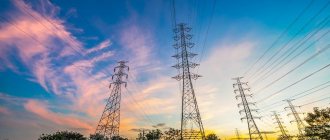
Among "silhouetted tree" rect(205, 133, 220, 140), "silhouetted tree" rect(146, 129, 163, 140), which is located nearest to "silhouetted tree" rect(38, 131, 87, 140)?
"silhouetted tree" rect(146, 129, 163, 140)

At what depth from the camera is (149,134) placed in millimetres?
123438

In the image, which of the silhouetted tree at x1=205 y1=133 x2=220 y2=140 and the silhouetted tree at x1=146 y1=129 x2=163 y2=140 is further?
the silhouetted tree at x1=205 y1=133 x2=220 y2=140

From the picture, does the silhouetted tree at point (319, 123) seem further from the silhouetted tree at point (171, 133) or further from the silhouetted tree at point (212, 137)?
the silhouetted tree at point (212, 137)

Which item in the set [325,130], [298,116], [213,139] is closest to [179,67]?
[325,130]

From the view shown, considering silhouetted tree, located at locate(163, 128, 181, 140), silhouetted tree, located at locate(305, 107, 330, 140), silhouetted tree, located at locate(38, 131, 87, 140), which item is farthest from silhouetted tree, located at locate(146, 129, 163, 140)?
silhouetted tree, located at locate(305, 107, 330, 140)

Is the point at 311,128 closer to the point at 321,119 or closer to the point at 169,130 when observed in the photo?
the point at 321,119

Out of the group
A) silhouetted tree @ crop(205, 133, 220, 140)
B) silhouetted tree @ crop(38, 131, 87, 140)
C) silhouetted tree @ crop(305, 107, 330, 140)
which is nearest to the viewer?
silhouetted tree @ crop(305, 107, 330, 140)

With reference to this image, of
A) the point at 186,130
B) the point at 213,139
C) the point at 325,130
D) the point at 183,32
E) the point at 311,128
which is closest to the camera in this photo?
the point at 186,130

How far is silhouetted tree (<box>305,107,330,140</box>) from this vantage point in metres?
50.5

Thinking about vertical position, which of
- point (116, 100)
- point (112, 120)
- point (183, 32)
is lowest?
point (112, 120)

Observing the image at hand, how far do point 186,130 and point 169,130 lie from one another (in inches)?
3717

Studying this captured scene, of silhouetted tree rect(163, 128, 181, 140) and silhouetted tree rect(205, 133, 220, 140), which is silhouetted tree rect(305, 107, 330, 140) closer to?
silhouetted tree rect(163, 128, 181, 140)

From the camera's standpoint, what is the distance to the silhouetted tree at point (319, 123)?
166 feet

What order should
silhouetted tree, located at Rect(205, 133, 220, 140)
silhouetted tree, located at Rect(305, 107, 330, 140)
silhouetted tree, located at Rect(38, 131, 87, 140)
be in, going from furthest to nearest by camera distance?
silhouetted tree, located at Rect(205, 133, 220, 140) → silhouetted tree, located at Rect(38, 131, 87, 140) → silhouetted tree, located at Rect(305, 107, 330, 140)
